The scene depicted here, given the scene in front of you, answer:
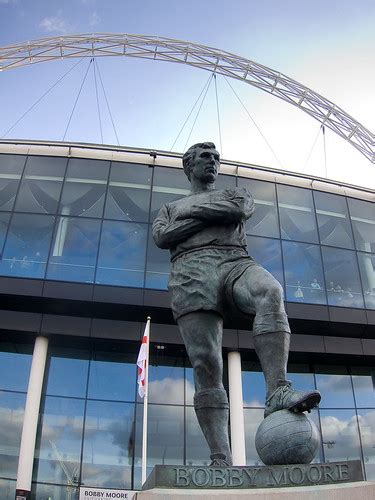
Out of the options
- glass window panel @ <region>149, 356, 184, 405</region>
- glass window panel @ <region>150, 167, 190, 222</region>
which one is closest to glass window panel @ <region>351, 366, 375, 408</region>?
glass window panel @ <region>149, 356, 184, 405</region>

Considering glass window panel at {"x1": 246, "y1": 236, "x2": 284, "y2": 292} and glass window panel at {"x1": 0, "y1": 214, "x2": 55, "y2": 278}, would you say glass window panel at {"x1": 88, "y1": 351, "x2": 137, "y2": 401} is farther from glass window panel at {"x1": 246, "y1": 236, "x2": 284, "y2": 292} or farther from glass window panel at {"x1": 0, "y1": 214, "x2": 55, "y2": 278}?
glass window panel at {"x1": 246, "y1": 236, "x2": 284, "y2": 292}

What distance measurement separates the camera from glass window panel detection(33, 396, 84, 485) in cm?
1734

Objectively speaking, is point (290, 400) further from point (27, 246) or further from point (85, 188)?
point (85, 188)

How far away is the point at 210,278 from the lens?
3.74 m

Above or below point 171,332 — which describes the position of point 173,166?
above

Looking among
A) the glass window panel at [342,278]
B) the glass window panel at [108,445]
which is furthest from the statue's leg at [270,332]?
the glass window panel at [342,278]

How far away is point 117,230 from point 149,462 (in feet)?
27.6

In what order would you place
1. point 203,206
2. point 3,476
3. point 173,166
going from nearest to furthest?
point 203,206 → point 3,476 → point 173,166

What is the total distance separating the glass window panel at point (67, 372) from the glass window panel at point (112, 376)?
323 millimetres

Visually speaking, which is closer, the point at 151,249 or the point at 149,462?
the point at 149,462

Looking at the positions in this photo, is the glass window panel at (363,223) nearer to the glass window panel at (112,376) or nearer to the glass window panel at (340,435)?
the glass window panel at (340,435)

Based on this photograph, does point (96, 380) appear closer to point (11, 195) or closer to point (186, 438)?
point (186, 438)

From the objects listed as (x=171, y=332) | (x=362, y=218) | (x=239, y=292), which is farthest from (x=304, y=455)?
(x=362, y=218)

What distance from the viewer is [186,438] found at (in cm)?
1839
